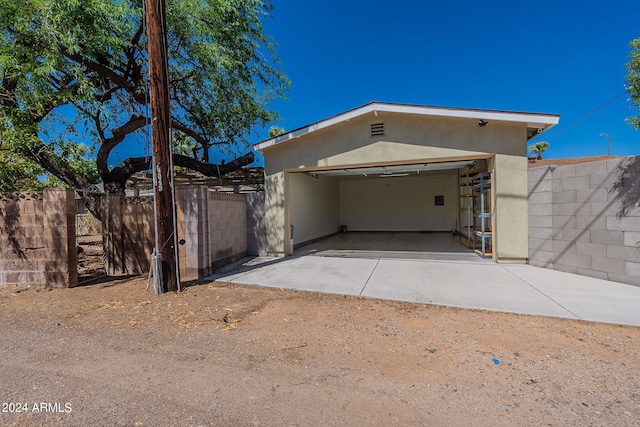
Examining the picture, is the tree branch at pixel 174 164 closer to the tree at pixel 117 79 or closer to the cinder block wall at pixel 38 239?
the tree at pixel 117 79

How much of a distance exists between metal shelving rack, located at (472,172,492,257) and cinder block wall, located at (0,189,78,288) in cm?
870

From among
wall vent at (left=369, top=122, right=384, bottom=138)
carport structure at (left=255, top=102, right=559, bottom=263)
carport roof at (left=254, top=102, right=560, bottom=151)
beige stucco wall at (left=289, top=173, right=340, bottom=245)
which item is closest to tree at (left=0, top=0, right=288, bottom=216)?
beige stucco wall at (left=289, top=173, right=340, bottom=245)

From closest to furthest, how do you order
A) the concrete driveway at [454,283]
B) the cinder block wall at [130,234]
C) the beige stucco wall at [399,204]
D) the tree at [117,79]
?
the concrete driveway at [454,283] < the tree at [117,79] < the cinder block wall at [130,234] < the beige stucco wall at [399,204]

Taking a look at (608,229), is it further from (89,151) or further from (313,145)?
(89,151)

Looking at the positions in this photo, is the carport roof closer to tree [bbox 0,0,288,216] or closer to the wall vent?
the wall vent

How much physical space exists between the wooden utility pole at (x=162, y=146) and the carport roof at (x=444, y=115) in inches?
131

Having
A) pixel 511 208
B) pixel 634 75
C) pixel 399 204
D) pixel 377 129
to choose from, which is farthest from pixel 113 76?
pixel 399 204

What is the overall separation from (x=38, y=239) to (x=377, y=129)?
7.26 metres

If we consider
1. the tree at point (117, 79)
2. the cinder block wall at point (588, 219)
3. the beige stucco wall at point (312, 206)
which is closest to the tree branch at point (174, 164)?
the tree at point (117, 79)

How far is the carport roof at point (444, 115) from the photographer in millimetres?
5949

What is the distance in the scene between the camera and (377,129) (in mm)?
7195

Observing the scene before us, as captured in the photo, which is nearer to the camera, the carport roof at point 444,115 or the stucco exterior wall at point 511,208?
the carport roof at point 444,115

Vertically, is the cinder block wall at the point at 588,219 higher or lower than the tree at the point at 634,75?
lower

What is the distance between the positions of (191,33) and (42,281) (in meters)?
6.31
